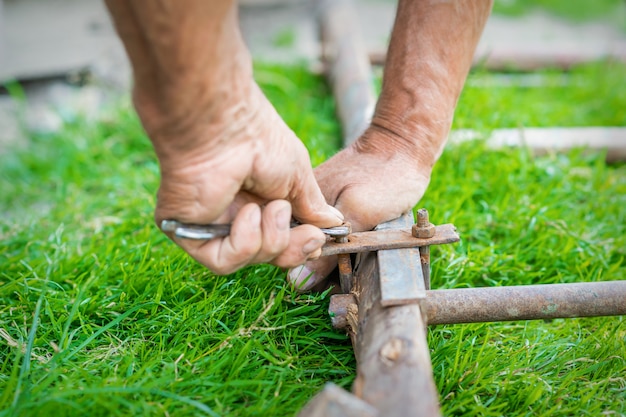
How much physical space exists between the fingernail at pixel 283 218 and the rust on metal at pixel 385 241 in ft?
0.63

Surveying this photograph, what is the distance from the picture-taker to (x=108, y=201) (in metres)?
2.50

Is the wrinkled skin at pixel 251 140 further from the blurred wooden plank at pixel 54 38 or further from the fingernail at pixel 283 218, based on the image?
the blurred wooden plank at pixel 54 38

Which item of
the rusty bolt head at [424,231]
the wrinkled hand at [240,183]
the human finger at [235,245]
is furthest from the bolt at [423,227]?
the human finger at [235,245]

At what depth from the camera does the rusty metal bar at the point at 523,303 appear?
1515mm

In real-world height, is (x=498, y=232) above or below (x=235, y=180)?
below

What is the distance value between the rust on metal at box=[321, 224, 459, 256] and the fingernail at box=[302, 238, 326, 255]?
0.29 feet

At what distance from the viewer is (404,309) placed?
1335 millimetres

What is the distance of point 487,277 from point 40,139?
221 centimetres

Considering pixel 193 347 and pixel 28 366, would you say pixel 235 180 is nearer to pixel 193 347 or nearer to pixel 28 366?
pixel 193 347

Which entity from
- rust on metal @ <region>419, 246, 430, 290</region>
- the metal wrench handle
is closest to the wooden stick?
rust on metal @ <region>419, 246, 430, 290</region>

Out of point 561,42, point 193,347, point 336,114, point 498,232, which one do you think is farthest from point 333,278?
point 561,42

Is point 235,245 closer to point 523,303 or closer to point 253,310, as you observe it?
point 253,310

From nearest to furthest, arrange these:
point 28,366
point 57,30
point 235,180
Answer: point 235,180, point 28,366, point 57,30

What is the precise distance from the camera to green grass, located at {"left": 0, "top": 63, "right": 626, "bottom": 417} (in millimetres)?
1453
